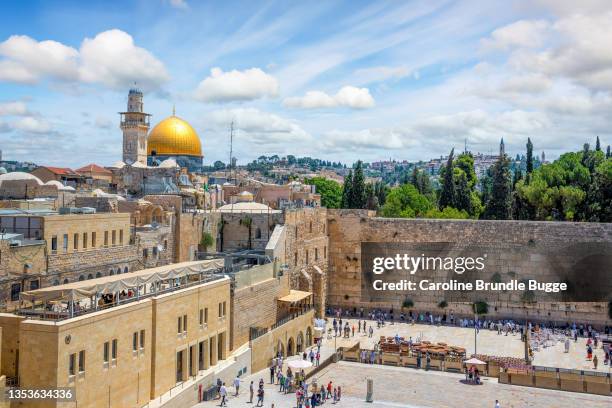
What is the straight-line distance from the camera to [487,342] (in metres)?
34.4

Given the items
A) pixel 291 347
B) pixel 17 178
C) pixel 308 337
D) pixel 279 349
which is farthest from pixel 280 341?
pixel 17 178

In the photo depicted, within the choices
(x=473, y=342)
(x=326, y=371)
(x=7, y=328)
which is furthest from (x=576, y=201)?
(x=7, y=328)

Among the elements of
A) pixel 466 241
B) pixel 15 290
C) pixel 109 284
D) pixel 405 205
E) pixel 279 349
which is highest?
pixel 405 205

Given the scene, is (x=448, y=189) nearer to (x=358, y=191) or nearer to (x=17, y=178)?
(x=358, y=191)

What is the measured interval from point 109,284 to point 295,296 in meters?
15.6

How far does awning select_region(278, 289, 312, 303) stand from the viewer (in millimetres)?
31978

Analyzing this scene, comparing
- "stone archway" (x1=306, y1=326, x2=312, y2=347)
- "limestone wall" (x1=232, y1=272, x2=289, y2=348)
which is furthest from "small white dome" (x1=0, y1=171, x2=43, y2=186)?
"stone archway" (x1=306, y1=326, x2=312, y2=347)

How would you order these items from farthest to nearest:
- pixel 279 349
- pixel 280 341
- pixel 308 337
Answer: pixel 308 337
pixel 280 341
pixel 279 349

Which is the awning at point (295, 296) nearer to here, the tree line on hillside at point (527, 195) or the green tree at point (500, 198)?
the tree line on hillside at point (527, 195)

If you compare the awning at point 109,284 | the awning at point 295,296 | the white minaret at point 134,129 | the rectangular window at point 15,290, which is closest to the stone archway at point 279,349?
the awning at point 295,296

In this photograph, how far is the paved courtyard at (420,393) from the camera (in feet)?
76.7

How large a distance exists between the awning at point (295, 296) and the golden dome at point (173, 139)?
103 feet

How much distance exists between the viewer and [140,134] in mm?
61250

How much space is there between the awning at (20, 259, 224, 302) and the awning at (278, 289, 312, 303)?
7.76m
